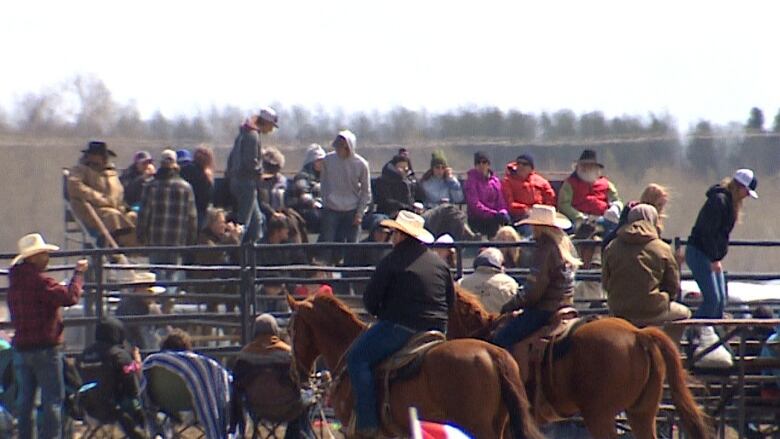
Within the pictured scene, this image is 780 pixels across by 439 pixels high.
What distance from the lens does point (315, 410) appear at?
15.0m

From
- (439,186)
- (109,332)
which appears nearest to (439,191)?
(439,186)

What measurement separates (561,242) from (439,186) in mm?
7154

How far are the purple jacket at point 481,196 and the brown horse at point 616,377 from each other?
6.26 meters

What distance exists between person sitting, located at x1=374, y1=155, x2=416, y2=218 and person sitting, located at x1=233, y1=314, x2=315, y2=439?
5381 mm

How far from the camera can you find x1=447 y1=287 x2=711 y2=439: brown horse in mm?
13281

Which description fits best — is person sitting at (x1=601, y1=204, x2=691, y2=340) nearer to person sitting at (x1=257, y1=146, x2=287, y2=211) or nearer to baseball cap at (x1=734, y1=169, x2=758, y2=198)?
baseball cap at (x1=734, y1=169, x2=758, y2=198)

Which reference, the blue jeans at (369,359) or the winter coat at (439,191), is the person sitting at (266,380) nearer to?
the blue jeans at (369,359)

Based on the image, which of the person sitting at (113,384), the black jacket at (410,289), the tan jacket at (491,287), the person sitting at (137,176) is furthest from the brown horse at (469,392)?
the person sitting at (137,176)

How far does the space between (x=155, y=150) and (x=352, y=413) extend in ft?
29.2

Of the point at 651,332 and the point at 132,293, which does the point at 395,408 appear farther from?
the point at 132,293

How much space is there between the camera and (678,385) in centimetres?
1337

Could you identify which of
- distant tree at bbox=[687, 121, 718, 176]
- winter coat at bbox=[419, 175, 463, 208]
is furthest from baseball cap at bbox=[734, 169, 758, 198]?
distant tree at bbox=[687, 121, 718, 176]

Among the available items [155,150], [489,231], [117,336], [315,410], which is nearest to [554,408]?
[315,410]

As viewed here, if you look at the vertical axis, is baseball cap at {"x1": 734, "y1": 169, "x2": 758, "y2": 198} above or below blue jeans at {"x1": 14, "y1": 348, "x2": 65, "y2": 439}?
above
